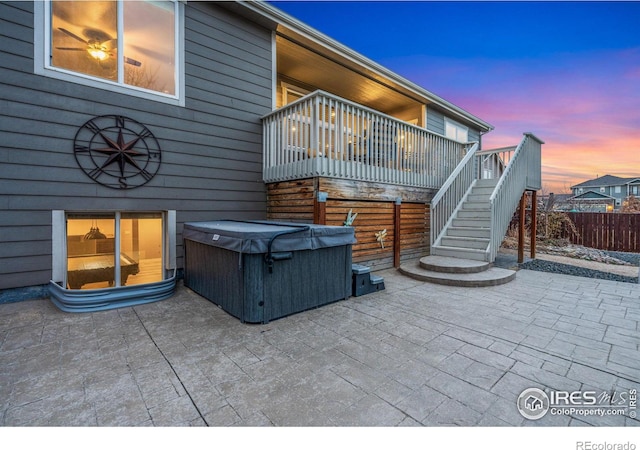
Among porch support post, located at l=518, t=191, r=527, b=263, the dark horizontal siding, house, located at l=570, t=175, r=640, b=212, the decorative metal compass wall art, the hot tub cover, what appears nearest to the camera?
the hot tub cover

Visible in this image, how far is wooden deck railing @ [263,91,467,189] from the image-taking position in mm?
4430

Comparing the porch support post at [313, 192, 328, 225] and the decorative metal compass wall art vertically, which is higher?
the decorative metal compass wall art

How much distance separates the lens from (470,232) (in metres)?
5.97

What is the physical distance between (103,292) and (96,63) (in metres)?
3.16

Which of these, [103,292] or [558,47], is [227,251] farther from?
[558,47]

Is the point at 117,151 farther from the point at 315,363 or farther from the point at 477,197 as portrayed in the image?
the point at 477,197

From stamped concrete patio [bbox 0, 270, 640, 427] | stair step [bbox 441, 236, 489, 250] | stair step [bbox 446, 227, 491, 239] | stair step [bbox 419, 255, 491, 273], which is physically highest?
stair step [bbox 446, 227, 491, 239]

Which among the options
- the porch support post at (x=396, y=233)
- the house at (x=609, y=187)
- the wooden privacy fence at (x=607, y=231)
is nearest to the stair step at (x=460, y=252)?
the porch support post at (x=396, y=233)

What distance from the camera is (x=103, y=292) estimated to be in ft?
10.8

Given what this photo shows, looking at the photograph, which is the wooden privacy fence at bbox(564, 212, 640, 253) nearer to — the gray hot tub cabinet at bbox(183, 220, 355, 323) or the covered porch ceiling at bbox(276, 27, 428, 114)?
the covered porch ceiling at bbox(276, 27, 428, 114)

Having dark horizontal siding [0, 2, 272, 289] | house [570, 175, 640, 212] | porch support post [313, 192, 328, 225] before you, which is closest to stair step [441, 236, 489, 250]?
porch support post [313, 192, 328, 225]

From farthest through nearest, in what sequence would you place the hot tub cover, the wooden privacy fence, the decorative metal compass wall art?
the wooden privacy fence → the decorative metal compass wall art → the hot tub cover

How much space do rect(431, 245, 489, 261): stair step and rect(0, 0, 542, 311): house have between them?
0.09 ft

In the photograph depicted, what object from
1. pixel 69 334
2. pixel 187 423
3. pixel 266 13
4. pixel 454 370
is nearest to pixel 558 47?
pixel 266 13
